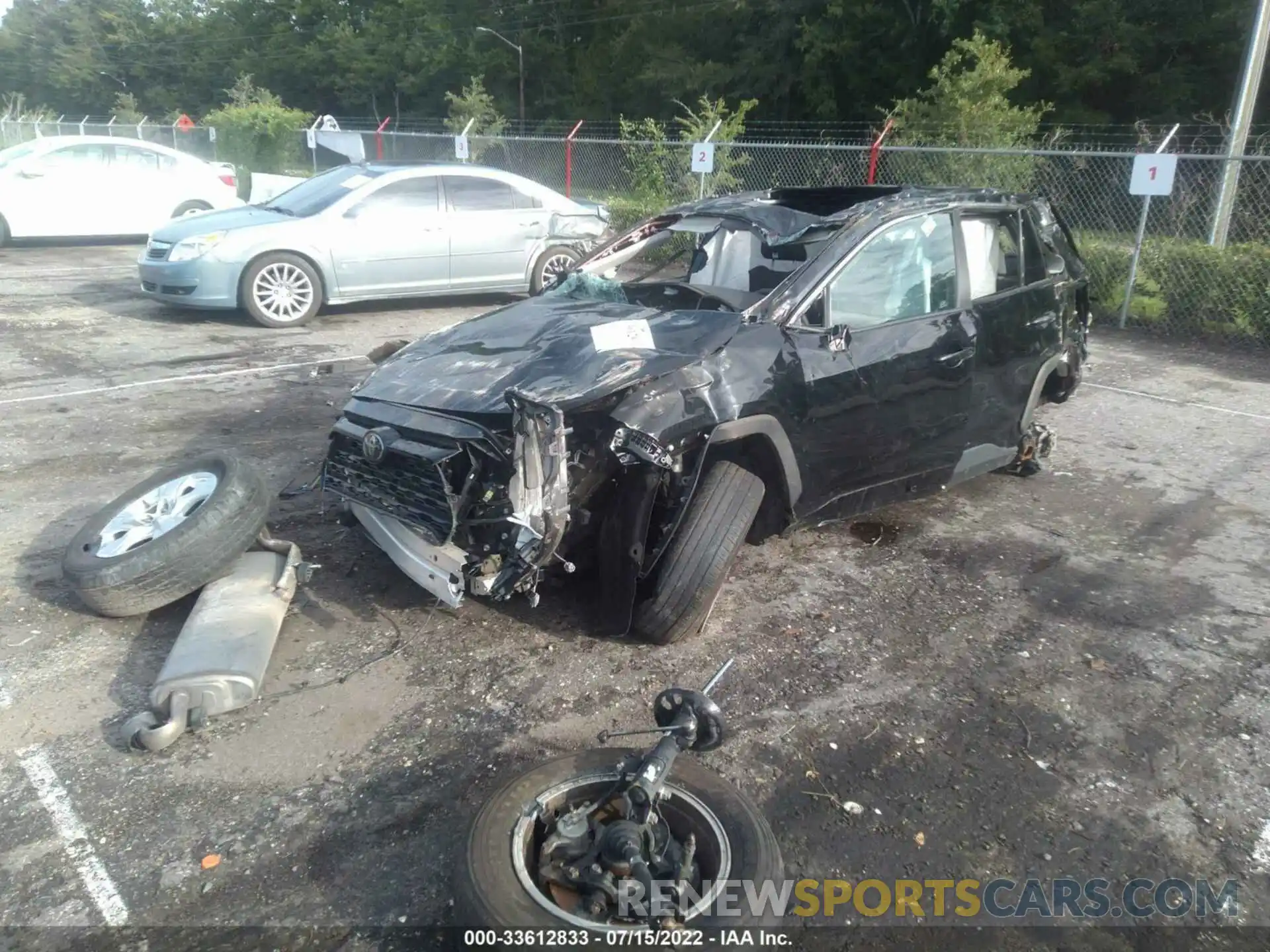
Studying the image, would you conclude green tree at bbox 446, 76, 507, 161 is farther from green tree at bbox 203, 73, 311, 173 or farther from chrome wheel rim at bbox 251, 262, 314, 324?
chrome wheel rim at bbox 251, 262, 314, 324

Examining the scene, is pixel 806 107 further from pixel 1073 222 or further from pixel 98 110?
pixel 98 110

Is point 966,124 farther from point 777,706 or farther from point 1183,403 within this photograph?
point 777,706

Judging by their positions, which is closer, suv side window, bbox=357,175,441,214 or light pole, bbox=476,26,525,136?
suv side window, bbox=357,175,441,214

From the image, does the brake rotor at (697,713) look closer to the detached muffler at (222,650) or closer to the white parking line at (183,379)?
the detached muffler at (222,650)

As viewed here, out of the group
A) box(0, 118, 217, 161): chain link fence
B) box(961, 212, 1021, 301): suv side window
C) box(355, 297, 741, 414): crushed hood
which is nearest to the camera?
box(355, 297, 741, 414): crushed hood

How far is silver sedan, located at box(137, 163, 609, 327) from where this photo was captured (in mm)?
9828

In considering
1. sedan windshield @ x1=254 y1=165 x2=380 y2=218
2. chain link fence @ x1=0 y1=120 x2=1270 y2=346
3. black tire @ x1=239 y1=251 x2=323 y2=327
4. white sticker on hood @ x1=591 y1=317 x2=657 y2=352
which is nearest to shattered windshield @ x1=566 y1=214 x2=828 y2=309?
white sticker on hood @ x1=591 y1=317 x2=657 y2=352

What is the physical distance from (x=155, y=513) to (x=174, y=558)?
0.58 meters

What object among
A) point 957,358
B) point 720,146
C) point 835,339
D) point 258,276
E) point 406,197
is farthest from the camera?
point 720,146

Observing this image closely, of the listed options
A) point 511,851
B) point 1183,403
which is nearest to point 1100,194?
point 1183,403

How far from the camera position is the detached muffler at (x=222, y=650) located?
3387 mm

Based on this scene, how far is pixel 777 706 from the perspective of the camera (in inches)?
145

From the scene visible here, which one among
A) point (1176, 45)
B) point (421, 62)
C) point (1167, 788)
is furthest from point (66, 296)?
point (421, 62)

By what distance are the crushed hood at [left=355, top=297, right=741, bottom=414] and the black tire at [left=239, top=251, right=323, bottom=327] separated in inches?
235
